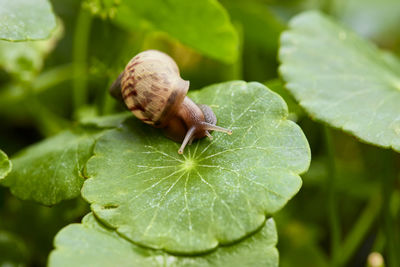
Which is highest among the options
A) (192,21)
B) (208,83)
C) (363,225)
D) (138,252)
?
(192,21)

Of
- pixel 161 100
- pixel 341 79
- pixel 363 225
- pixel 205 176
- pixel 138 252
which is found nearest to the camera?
pixel 138 252

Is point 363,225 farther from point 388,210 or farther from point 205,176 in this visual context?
point 205,176

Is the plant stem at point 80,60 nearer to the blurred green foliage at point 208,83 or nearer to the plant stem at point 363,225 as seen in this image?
the blurred green foliage at point 208,83

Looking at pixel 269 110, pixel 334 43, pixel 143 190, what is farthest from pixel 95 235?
pixel 334 43

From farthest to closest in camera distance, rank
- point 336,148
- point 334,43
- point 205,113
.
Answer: point 336,148 < point 334,43 < point 205,113

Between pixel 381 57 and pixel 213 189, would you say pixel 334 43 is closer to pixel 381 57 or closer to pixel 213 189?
pixel 381 57

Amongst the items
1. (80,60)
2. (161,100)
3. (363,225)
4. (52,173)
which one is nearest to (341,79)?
(161,100)

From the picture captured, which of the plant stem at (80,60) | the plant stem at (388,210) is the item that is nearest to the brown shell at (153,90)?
the plant stem at (388,210)

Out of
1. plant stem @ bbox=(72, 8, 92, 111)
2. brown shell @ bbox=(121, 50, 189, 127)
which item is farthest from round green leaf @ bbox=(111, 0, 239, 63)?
plant stem @ bbox=(72, 8, 92, 111)
